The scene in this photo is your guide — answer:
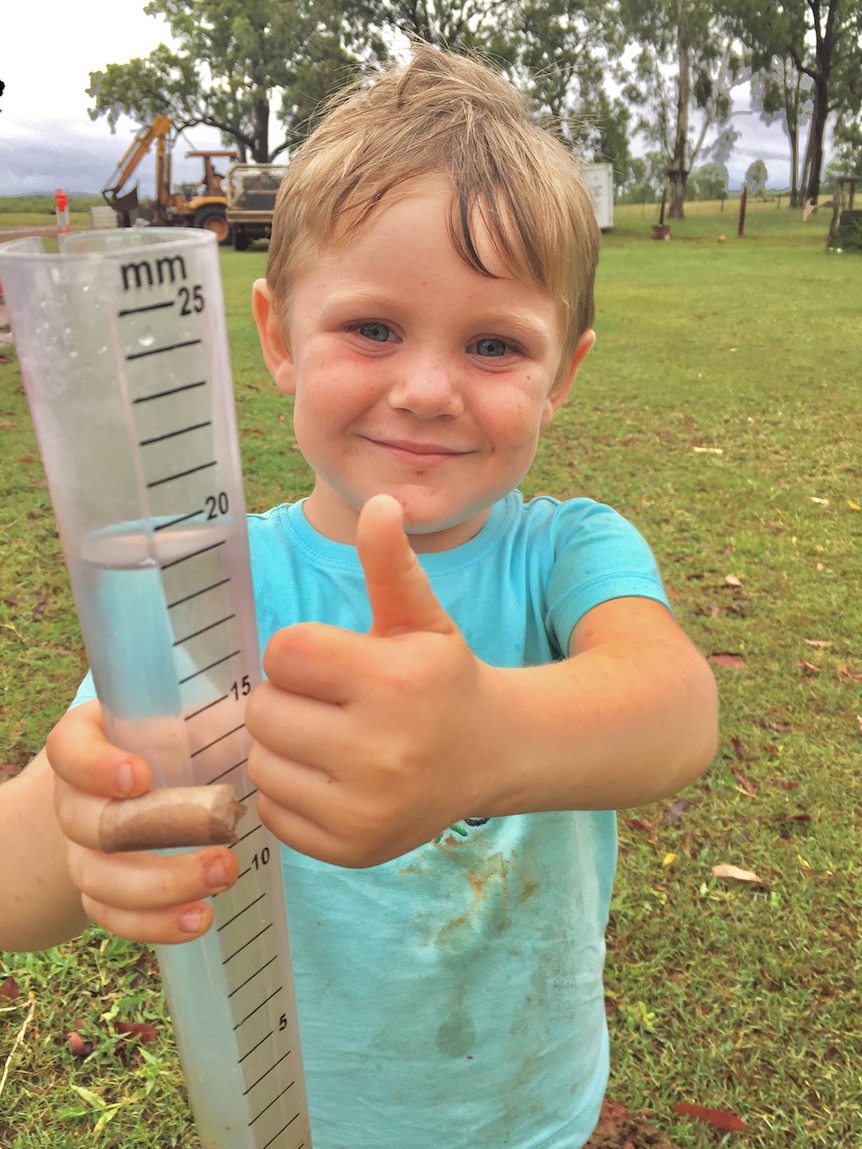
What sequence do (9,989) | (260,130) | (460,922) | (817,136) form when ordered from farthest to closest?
(260,130) < (817,136) < (9,989) < (460,922)

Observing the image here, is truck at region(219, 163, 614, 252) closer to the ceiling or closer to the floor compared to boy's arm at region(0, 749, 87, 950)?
closer to the ceiling

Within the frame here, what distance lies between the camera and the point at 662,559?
16.9 ft

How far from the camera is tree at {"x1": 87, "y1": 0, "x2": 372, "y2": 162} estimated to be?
4312 centimetres

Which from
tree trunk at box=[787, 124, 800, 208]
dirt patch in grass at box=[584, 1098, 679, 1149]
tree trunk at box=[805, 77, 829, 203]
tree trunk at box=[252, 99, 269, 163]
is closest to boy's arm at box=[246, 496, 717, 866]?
dirt patch in grass at box=[584, 1098, 679, 1149]

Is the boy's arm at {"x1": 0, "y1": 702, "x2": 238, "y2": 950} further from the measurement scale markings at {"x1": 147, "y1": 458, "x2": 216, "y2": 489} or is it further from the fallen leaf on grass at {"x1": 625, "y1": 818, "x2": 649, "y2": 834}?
the fallen leaf on grass at {"x1": 625, "y1": 818, "x2": 649, "y2": 834}

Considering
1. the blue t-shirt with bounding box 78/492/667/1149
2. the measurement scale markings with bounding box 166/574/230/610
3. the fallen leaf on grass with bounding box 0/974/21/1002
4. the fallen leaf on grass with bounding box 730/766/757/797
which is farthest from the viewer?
the fallen leaf on grass with bounding box 730/766/757/797

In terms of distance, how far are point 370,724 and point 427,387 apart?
0.62m

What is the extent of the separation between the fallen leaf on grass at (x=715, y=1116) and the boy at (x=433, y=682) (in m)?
0.67

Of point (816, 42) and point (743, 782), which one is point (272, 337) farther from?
point (816, 42)

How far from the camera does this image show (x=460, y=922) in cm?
157

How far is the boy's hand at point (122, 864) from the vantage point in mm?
819

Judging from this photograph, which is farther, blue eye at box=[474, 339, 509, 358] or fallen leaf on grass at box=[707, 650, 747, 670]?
fallen leaf on grass at box=[707, 650, 747, 670]

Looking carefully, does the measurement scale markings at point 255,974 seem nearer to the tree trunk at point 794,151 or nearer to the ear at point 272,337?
the ear at point 272,337

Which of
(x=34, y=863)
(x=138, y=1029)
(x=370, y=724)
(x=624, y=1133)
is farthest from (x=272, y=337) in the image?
(x=624, y=1133)
